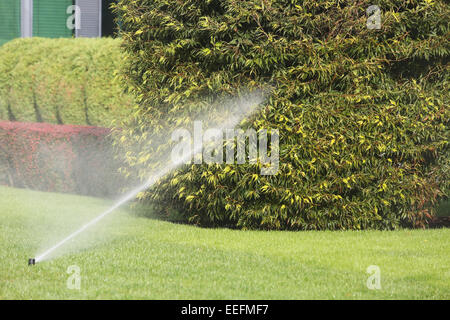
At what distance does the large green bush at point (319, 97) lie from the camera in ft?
28.1

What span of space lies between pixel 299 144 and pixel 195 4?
234 centimetres

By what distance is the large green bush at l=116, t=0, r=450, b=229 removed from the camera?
8570 millimetres

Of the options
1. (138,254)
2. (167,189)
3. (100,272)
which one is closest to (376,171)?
(167,189)

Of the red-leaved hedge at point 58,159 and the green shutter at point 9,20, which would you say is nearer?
the red-leaved hedge at point 58,159

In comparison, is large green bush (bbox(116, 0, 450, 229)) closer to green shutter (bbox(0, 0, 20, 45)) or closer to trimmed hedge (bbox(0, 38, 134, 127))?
trimmed hedge (bbox(0, 38, 134, 127))

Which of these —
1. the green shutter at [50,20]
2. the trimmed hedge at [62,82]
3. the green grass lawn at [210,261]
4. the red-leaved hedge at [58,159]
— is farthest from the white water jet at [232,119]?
the green shutter at [50,20]

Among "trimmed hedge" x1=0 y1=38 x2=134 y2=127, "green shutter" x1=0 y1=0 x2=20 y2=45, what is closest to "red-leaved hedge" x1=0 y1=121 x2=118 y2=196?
"trimmed hedge" x1=0 y1=38 x2=134 y2=127

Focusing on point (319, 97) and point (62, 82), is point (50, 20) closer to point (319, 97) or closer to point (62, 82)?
point (62, 82)

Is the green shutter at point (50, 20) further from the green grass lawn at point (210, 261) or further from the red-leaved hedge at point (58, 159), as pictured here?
the green grass lawn at point (210, 261)

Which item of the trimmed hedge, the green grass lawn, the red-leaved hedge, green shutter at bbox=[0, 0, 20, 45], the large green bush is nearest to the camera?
the green grass lawn

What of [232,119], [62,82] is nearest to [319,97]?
[232,119]

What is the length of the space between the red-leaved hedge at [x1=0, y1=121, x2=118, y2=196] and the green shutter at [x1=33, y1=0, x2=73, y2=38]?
429 centimetres

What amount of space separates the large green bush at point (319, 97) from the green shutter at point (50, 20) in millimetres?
8359
